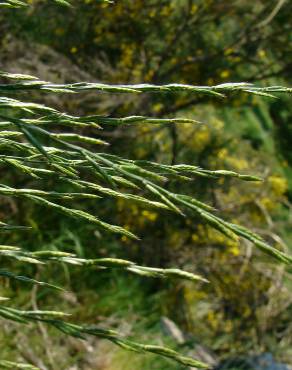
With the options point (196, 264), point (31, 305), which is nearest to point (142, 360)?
point (31, 305)

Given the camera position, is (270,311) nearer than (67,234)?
No

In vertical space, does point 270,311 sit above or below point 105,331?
below

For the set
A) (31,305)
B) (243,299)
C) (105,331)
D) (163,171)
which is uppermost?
(163,171)

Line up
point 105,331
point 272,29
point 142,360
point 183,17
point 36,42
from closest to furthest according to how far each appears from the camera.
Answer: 1. point 105,331
2. point 142,360
3. point 36,42
4. point 183,17
5. point 272,29

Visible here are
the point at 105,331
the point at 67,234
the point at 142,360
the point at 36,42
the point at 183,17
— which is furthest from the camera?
the point at 183,17

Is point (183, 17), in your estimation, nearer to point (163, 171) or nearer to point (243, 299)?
point (243, 299)

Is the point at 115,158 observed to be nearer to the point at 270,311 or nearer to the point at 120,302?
the point at 120,302
